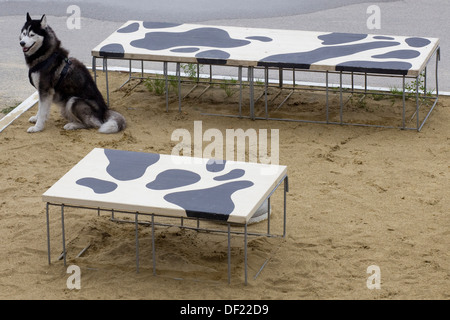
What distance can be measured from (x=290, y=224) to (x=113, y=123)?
3293 millimetres

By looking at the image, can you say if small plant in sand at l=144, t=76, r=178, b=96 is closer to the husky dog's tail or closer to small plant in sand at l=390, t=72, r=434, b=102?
the husky dog's tail

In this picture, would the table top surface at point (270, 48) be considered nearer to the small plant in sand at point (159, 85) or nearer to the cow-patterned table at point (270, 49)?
the cow-patterned table at point (270, 49)

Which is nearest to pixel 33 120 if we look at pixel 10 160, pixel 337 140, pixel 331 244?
pixel 10 160

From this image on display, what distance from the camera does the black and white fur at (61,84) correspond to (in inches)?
466

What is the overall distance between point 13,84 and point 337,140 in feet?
16.1

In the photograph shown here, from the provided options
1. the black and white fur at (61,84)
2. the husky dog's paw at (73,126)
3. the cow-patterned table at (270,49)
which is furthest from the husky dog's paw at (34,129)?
the cow-patterned table at (270,49)

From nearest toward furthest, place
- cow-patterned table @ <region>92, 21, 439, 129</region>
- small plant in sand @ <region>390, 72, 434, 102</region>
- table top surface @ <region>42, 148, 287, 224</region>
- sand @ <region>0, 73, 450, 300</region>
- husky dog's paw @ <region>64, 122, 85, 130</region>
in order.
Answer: table top surface @ <region>42, 148, 287, 224</region>
sand @ <region>0, 73, 450, 300</region>
cow-patterned table @ <region>92, 21, 439, 129</region>
husky dog's paw @ <region>64, 122, 85, 130</region>
small plant in sand @ <region>390, 72, 434, 102</region>

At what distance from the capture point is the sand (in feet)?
27.9

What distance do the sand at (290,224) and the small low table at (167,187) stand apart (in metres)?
0.34

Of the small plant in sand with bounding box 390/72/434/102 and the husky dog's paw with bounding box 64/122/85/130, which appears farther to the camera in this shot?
the small plant in sand with bounding box 390/72/434/102

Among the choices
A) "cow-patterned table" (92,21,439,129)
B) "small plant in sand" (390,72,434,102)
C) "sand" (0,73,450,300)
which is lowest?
"sand" (0,73,450,300)

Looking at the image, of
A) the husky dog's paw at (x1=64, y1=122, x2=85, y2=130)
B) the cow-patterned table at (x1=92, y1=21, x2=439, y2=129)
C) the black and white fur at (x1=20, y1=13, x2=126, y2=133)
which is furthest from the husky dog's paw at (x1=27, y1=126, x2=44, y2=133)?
the cow-patterned table at (x1=92, y1=21, x2=439, y2=129)

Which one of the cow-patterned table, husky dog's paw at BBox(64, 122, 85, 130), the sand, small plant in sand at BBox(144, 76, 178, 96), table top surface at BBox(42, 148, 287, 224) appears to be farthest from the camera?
small plant in sand at BBox(144, 76, 178, 96)
